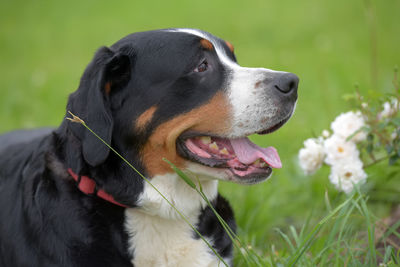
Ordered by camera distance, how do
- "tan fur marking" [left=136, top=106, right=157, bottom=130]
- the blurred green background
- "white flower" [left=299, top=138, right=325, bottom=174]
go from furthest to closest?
the blurred green background, "white flower" [left=299, top=138, right=325, bottom=174], "tan fur marking" [left=136, top=106, right=157, bottom=130]

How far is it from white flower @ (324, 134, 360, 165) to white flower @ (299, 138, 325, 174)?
9cm

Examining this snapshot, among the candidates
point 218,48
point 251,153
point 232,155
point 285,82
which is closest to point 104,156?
point 232,155

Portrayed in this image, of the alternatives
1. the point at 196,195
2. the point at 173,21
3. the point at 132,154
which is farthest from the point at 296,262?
the point at 173,21

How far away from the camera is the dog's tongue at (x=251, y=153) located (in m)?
2.63

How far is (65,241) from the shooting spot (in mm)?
2492

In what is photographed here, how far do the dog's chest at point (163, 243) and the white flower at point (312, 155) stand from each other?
100 centimetres

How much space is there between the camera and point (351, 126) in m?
3.19

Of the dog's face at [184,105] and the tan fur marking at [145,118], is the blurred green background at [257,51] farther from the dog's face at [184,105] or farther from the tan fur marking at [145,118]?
the tan fur marking at [145,118]

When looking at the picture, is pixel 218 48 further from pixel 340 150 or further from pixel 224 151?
pixel 340 150

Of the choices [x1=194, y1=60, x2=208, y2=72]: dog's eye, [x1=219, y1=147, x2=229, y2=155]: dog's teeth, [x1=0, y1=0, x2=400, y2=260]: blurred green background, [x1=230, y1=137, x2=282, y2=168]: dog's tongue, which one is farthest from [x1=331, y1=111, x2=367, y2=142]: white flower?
[x1=194, y1=60, x2=208, y2=72]: dog's eye

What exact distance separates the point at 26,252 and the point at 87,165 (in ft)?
1.75

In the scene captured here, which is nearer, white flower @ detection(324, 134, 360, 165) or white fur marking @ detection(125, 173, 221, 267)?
white fur marking @ detection(125, 173, 221, 267)

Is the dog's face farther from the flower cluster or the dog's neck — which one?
the flower cluster

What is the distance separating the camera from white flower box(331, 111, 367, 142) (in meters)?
3.18
